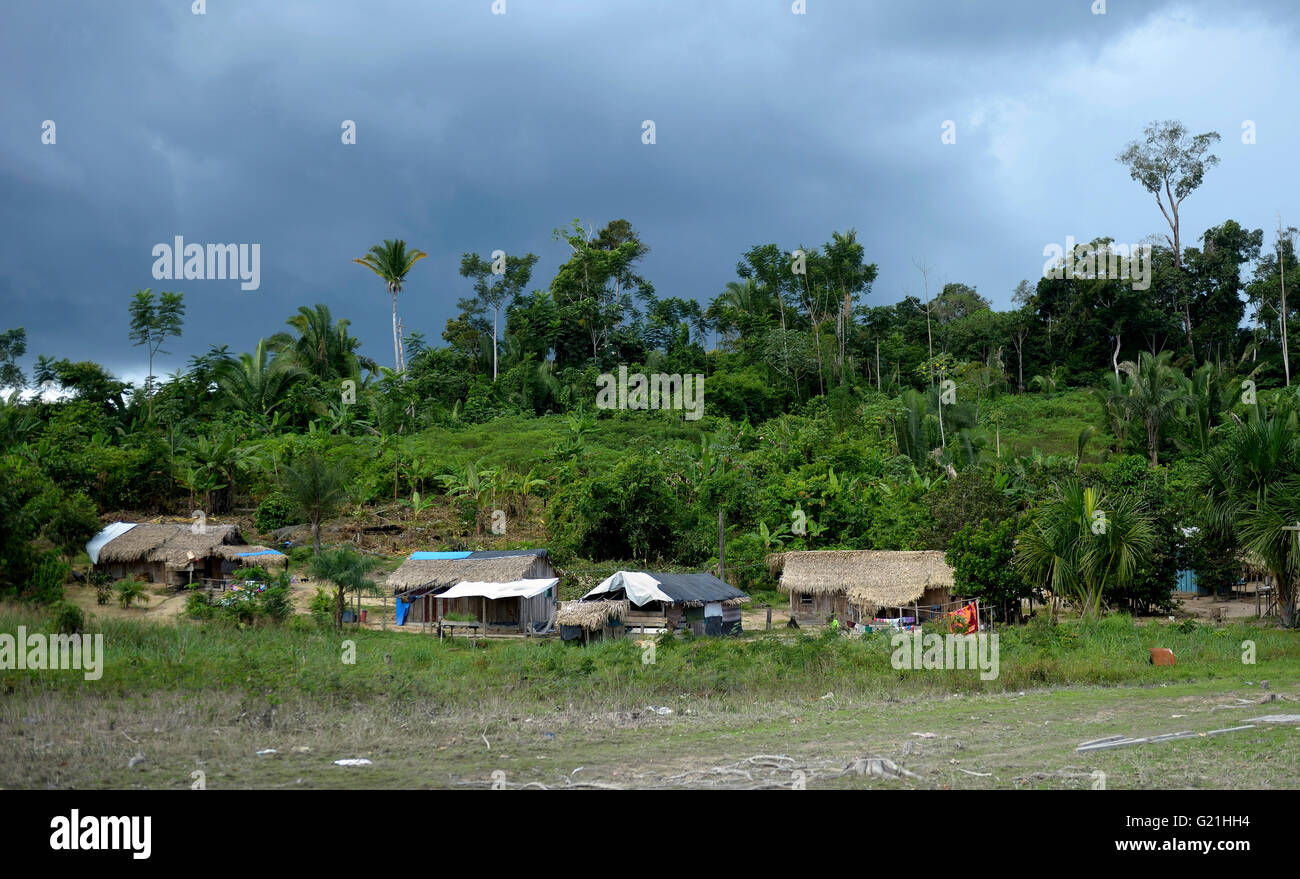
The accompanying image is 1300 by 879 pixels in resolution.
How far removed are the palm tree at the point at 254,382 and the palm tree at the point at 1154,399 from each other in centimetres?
3969

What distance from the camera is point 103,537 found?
1296 inches

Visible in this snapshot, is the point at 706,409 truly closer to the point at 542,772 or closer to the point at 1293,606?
the point at 1293,606

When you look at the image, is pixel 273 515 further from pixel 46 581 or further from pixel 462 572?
pixel 46 581

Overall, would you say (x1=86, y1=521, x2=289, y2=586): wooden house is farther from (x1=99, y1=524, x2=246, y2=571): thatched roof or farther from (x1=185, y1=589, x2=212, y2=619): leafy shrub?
(x1=185, y1=589, x2=212, y2=619): leafy shrub

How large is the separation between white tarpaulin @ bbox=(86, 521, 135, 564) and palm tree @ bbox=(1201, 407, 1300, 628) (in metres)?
33.1

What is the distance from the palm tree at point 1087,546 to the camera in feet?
78.5

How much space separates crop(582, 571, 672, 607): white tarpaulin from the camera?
2528 centimetres

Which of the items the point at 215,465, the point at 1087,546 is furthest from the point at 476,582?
the point at 215,465

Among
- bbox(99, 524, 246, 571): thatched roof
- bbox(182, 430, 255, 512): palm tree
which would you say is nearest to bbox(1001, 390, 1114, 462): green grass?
bbox(99, 524, 246, 571): thatched roof

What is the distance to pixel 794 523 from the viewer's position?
35.5 meters

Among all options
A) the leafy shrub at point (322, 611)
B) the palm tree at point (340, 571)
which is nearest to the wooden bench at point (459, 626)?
the palm tree at point (340, 571)

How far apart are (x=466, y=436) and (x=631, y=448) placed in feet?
28.0
